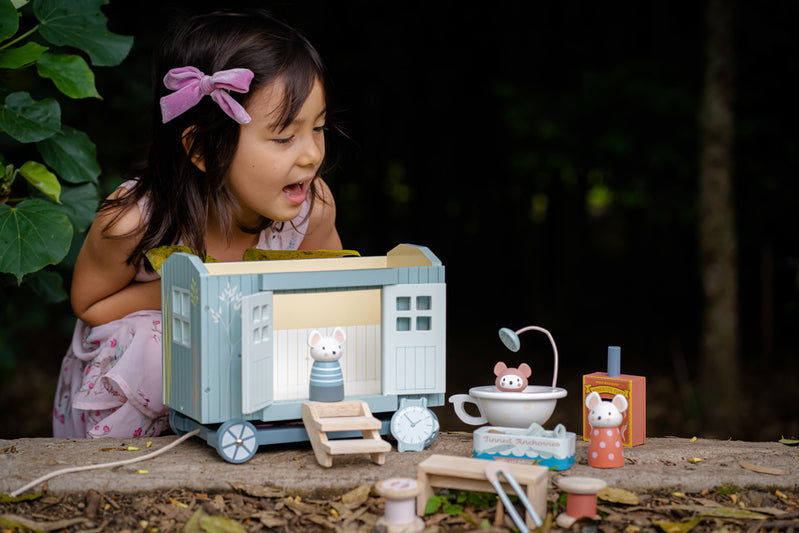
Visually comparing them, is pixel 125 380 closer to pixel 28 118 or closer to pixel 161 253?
pixel 161 253

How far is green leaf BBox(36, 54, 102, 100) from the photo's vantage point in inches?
106

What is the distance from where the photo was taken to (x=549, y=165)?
228 inches

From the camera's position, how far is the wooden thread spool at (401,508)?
182cm

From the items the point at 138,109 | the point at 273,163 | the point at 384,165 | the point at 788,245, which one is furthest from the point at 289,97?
the point at 384,165

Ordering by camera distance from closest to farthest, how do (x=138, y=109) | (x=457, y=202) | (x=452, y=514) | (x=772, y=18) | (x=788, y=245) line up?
(x=452, y=514)
(x=138, y=109)
(x=772, y=18)
(x=788, y=245)
(x=457, y=202)

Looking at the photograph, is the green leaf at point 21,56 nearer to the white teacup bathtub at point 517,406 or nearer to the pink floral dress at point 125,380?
the pink floral dress at point 125,380

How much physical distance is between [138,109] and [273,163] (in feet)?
9.09

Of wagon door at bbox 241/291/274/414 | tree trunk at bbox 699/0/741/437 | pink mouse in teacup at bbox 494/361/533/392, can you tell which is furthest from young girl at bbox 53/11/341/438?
tree trunk at bbox 699/0/741/437

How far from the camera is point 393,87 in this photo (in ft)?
24.8

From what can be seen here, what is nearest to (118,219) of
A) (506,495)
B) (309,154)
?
(309,154)

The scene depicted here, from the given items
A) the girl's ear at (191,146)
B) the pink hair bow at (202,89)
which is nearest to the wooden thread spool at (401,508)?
the pink hair bow at (202,89)

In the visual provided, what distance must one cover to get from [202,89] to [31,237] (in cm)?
66

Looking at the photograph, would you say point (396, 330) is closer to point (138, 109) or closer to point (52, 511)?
point (52, 511)

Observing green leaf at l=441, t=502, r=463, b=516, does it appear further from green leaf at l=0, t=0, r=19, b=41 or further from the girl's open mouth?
green leaf at l=0, t=0, r=19, b=41
